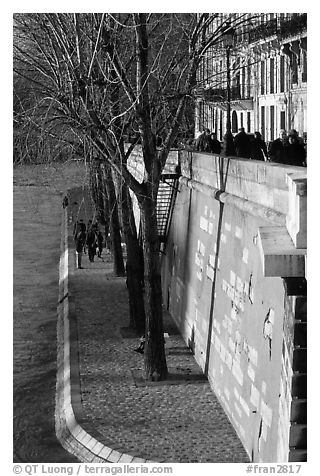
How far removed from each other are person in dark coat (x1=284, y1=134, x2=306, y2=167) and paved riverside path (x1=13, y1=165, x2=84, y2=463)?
4.00m

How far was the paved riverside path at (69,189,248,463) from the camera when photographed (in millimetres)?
13125

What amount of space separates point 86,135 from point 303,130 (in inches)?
510

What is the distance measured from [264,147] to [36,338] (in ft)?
20.7

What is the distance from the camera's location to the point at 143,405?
15117mm

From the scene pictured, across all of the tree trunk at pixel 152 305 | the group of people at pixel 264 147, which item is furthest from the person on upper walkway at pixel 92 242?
the tree trunk at pixel 152 305

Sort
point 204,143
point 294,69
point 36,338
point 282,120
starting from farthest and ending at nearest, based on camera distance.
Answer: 1. point 282,120
2. point 294,69
3. point 204,143
4. point 36,338

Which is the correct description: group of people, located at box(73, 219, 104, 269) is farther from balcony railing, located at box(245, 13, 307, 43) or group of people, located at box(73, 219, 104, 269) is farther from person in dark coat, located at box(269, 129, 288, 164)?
person in dark coat, located at box(269, 129, 288, 164)

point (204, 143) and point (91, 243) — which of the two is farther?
point (91, 243)

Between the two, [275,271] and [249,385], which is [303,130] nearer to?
[249,385]

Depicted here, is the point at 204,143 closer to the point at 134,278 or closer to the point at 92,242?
the point at 134,278

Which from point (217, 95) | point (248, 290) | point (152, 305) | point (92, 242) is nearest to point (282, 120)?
point (92, 242)

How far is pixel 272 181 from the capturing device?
13.3 m

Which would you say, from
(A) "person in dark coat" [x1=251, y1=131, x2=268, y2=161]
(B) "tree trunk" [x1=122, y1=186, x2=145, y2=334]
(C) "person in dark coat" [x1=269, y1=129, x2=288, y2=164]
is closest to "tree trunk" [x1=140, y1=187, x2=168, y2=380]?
(C) "person in dark coat" [x1=269, y1=129, x2=288, y2=164]
